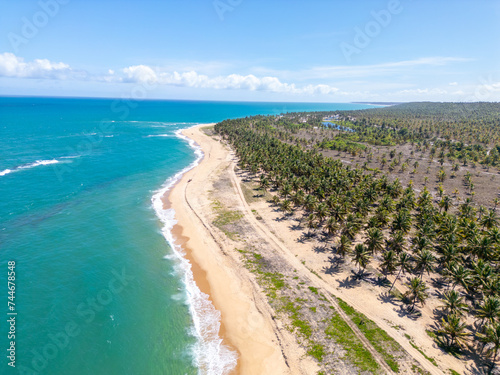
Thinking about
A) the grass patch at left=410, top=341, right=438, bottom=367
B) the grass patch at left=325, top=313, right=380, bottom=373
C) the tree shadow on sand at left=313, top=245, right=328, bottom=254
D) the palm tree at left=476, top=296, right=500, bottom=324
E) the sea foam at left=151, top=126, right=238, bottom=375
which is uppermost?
the palm tree at left=476, top=296, right=500, bottom=324

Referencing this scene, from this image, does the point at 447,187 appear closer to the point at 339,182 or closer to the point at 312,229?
the point at 339,182

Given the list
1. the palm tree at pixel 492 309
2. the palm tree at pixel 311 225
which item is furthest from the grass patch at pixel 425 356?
the palm tree at pixel 311 225

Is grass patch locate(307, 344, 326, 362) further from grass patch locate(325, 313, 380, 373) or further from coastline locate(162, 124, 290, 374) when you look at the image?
coastline locate(162, 124, 290, 374)

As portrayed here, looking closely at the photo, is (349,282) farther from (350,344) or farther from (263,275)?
(263,275)

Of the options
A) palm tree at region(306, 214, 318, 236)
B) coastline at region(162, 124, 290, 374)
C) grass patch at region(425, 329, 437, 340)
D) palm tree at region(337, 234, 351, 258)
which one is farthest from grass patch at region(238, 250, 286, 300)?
grass patch at region(425, 329, 437, 340)

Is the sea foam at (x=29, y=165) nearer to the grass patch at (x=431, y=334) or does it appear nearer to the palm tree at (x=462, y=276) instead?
the grass patch at (x=431, y=334)

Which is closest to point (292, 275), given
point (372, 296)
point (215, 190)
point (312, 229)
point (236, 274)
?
point (236, 274)

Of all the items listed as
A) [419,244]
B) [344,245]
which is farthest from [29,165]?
[419,244]

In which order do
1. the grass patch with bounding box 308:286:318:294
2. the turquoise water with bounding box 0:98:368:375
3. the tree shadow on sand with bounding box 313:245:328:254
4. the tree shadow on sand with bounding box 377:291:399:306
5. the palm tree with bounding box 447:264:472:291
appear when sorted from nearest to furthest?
1. the turquoise water with bounding box 0:98:368:375
2. the palm tree with bounding box 447:264:472:291
3. the tree shadow on sand with bounding box 377:291:399:306
4. the grass patch with bounding box 308:286:318:294
5. the tree shadow on sand with bounding box 313:245:328:254
